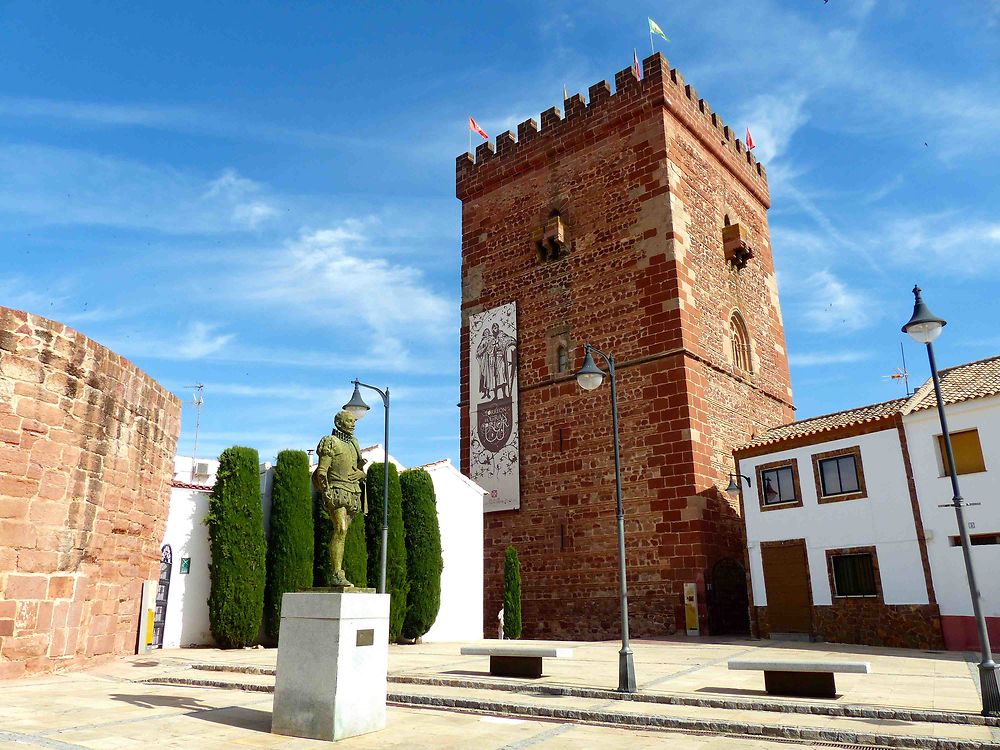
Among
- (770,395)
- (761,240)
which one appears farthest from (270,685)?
(761,240)

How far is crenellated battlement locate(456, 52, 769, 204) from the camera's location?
21.5 metres

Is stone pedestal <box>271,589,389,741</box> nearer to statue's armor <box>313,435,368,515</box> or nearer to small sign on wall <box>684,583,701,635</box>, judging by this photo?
statue's armor <box>313,435,368,515</box>

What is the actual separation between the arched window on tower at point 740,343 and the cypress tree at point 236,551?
47.7 feet

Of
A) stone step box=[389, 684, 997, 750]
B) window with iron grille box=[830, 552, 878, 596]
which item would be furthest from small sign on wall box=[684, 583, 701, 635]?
stone step box=[389, 684, 997, 750]

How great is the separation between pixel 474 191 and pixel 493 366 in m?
6.70

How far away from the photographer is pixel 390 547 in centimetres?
1808

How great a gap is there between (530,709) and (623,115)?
719 inches

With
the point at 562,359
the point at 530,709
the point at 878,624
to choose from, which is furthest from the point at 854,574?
the point at 530,709

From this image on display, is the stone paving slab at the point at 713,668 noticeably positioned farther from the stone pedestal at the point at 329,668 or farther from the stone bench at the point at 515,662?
the stone pedestal at the point at 329,668

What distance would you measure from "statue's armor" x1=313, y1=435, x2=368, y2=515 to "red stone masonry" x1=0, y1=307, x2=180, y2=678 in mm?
4565

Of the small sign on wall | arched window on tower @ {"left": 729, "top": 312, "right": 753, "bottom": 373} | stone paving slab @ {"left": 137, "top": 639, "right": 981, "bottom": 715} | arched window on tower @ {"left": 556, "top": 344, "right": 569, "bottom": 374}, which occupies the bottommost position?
stone paving slab @ {"left": 137, "top": 639, "right": 981, "bottom": 715}

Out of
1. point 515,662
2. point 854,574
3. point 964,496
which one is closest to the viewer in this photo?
point 515,662

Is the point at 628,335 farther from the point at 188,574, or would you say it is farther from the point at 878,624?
the point at 188,574

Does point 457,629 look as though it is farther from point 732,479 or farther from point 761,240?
point 761,240
